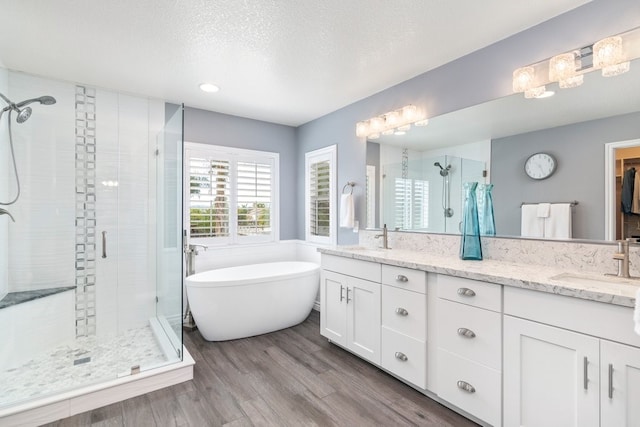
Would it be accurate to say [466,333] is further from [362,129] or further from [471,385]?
[362,129]

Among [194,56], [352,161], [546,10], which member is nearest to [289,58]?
[194,56]

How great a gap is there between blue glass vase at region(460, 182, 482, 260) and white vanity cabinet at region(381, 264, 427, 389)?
43cm

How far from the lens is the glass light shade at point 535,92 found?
73.5 inches

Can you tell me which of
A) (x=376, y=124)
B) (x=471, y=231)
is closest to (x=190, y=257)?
(x=376, y=124)

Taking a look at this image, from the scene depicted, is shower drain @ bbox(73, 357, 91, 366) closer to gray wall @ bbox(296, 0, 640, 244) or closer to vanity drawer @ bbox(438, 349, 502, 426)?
gray wall @ bbox(296, 0, 640, 244)

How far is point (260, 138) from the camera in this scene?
3932mm

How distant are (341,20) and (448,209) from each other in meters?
1.58

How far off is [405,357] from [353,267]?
758 millimetres

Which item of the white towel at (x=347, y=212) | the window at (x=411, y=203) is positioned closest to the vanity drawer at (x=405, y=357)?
the window at (x=411, y=203)

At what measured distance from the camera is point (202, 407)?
1913 mm

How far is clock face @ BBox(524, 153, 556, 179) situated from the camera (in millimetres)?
1879

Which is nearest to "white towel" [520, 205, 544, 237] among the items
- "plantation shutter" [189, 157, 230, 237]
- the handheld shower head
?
the handheld shower head

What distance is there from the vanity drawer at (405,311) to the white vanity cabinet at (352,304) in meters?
0.09

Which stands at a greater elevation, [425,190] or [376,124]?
[376,124]
